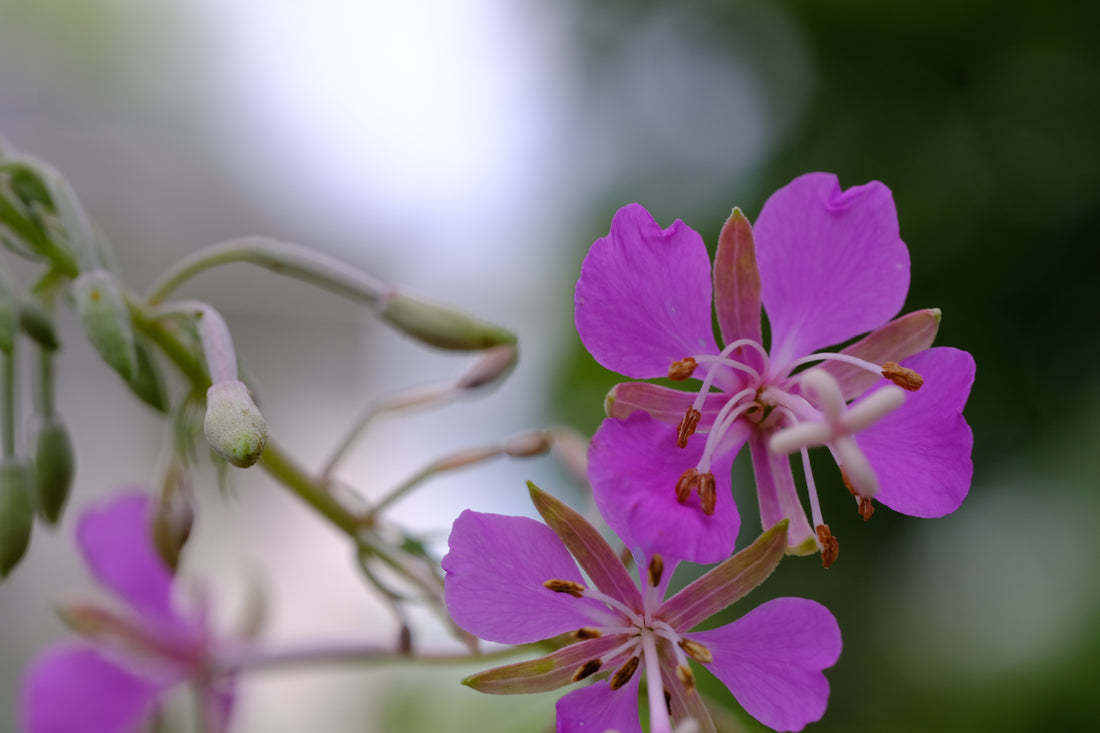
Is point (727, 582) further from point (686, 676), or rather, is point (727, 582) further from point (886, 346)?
point (886, 346)

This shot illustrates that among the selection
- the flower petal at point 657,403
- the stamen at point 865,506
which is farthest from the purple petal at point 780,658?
the flower petal at point 657,403

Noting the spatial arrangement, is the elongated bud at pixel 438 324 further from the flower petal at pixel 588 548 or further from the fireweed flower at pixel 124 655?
the fireweed flower at pixel 124 655

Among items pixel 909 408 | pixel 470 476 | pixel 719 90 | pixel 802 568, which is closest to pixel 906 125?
pixel 719 90

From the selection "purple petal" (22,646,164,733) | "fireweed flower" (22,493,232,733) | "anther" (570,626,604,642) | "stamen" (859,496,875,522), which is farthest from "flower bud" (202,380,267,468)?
"purple petal" (22,646,164,733)

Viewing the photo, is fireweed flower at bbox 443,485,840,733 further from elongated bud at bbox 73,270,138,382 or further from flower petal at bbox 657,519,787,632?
elongated bud at bbox 73,270,138,382

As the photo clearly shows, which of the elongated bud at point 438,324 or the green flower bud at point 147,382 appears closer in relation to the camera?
the green flower bud at point 147,382

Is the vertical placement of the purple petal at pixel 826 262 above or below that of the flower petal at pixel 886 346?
above
